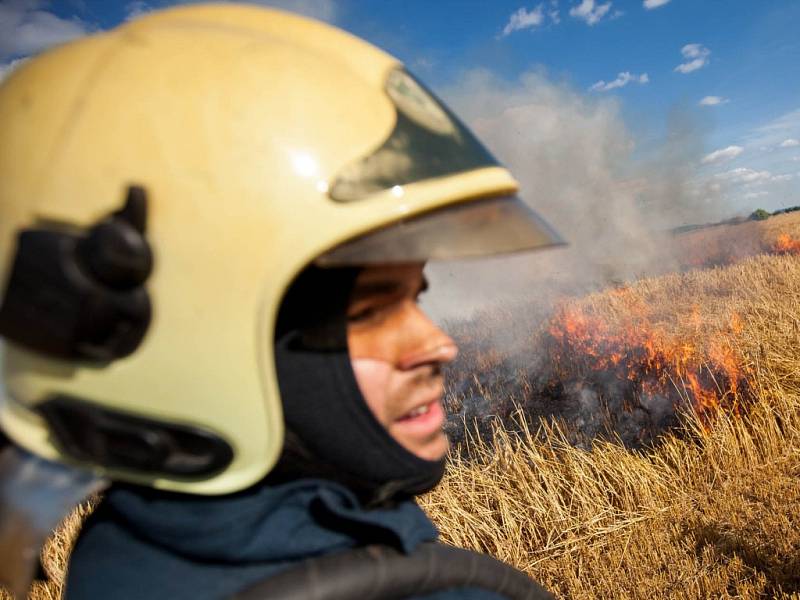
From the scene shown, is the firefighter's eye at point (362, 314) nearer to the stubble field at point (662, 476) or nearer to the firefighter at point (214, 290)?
the firefighter at point (214, 290)

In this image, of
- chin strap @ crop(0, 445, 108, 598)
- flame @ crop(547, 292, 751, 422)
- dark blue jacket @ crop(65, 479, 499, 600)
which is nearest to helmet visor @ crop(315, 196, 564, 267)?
dark blue jacket @ crop(65, 479, 499, 600)

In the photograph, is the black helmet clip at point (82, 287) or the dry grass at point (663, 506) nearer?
the black helmet clip at point (82, 287)

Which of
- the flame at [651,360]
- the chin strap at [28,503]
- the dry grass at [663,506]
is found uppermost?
the chin strap at [28,503]

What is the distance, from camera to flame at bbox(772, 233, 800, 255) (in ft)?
53.5

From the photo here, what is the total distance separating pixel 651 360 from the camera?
7.35 m

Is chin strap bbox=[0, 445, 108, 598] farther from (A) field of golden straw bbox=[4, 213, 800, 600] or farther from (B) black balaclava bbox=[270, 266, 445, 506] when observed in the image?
(A) field of golden straw bbox=[4, 213, 800, 600]

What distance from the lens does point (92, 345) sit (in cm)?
94

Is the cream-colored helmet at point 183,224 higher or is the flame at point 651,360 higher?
the cream-colored helmet at point 183,224

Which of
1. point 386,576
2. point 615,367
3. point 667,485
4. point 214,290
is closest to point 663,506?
point 667,485

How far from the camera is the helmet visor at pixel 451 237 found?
1.02m

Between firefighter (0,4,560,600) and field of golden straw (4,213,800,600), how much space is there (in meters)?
3.47

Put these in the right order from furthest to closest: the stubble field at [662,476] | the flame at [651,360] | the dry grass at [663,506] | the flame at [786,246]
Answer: the flame at [786,246], the flame at [651,360], the stubble field at [662,476], the dry grass at [663,506]

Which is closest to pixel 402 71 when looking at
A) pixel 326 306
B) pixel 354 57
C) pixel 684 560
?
pixel 354 57

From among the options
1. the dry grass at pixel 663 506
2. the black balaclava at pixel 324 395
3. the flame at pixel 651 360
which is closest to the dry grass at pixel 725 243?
the flame at pixel 651 360
